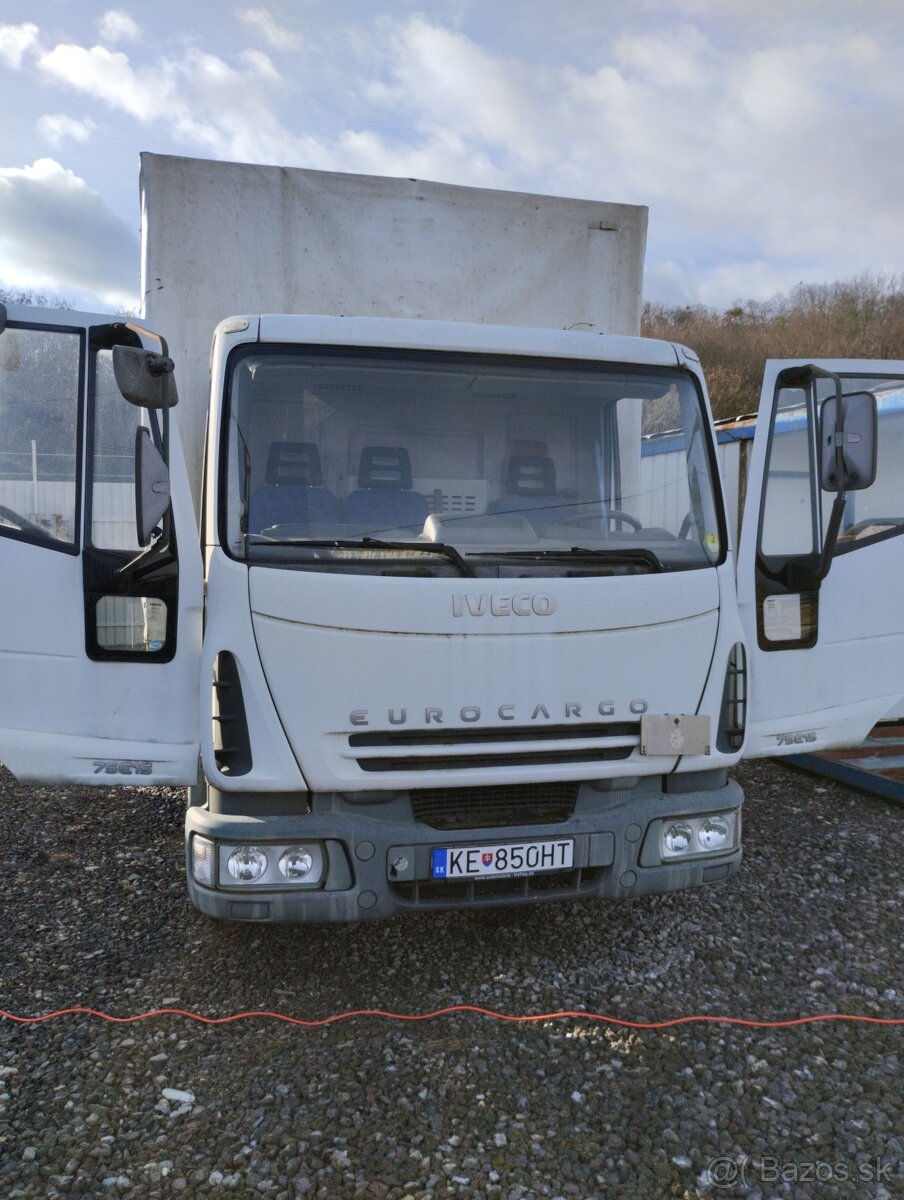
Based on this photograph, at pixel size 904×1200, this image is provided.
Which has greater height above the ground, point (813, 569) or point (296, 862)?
point (813, 569)

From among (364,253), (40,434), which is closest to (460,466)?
(40,434)

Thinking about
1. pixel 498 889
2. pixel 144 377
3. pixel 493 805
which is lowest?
pixel 498 889

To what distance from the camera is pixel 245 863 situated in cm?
298

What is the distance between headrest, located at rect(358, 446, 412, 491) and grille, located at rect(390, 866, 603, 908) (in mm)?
1368

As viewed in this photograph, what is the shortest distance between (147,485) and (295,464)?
50 cm

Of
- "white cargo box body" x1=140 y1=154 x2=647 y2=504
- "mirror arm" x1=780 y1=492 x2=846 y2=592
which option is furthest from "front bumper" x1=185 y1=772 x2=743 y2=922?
"white cargo box body" x1=140 y1=154 x2=647 y2=504

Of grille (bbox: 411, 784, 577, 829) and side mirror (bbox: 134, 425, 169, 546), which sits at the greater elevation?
side mirror (bbox: 134, 425, 169, 546)

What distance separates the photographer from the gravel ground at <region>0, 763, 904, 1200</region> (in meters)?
2.45

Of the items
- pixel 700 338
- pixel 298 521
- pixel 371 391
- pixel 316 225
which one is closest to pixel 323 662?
pixel 298 521

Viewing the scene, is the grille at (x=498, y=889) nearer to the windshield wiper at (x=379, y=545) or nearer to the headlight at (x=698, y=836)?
the headlight at (x=698, y=836)

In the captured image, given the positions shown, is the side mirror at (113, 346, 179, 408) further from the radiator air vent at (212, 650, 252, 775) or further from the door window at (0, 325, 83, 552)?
the radiator air vent at (212, 650, 252, 775)

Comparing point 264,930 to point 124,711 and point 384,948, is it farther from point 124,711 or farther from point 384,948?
point 124,711

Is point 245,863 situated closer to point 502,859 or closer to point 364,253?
point 502,859

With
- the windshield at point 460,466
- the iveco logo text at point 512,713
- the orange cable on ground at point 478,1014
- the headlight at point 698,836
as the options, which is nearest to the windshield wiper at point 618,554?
the windshield at point 460,466
